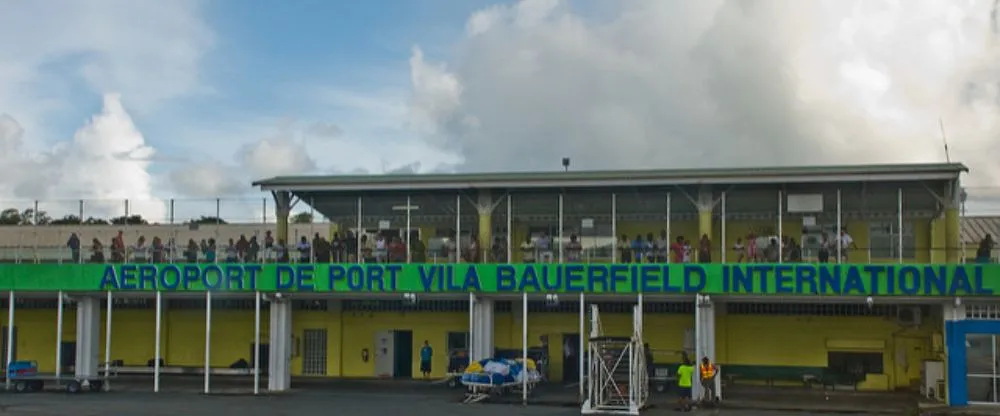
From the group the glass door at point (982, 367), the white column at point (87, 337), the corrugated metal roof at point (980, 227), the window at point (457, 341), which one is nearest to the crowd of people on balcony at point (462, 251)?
the white column at point (87, 337)

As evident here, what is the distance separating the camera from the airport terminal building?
30.3 m

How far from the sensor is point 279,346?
33000 millimetres

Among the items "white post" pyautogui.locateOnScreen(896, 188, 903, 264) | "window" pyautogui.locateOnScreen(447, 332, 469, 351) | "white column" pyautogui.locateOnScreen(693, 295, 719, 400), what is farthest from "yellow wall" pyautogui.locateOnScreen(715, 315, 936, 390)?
"window" pyautogui.locateOnScreen(447, 332, 469, 351)

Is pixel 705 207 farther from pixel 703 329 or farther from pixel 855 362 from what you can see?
pixel 855 362

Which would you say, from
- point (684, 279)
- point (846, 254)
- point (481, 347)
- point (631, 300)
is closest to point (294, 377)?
point (481, 347)

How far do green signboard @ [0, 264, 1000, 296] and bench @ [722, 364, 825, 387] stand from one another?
4984mm

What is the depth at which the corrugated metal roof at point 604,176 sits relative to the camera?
30.4 m

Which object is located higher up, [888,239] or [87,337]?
[888,239]

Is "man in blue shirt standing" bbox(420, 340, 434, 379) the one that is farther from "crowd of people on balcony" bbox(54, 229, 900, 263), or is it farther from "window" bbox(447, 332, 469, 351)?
"crowd of people on balcony" bbox(54, 229, 900, 263)

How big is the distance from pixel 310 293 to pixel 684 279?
11.7m

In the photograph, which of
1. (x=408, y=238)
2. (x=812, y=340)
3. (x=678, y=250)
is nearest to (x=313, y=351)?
(x=408, y=238)

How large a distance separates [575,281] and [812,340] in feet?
28.2

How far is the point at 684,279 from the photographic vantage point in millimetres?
30453

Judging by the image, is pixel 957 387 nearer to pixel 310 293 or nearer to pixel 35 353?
pixel 310 293
